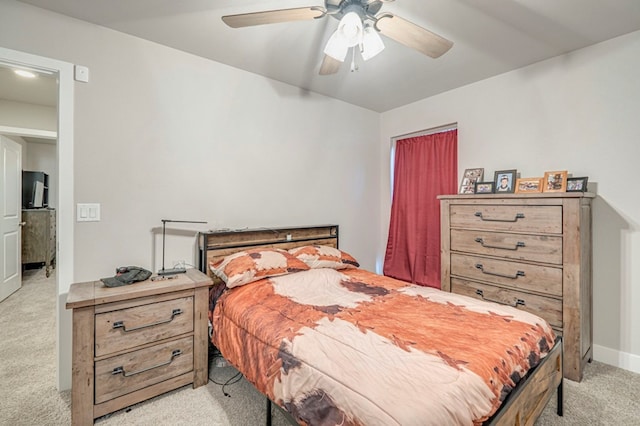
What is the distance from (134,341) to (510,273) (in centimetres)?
282

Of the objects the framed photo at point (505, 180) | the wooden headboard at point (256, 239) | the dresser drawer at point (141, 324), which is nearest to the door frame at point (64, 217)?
the dresser drawer at point (141, 324)

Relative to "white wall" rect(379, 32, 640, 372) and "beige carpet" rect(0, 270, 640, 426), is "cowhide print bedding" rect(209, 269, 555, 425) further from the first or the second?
"white wall" rect(379, 32, 640, 372)

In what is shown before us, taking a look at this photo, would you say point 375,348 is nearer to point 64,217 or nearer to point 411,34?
point 411,34

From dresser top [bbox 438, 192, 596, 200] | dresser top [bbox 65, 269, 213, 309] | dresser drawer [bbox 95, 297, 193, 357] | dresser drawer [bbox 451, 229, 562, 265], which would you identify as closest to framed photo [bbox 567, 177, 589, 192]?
dresser top [bbox 438, 192, 596, 200]

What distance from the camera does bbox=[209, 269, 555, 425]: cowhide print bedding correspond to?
1021 mm

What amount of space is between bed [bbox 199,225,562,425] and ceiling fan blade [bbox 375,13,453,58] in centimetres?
162

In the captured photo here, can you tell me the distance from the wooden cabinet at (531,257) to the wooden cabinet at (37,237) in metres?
6.36

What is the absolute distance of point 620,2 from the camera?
1.90m

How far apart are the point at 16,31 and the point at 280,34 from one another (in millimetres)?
1724

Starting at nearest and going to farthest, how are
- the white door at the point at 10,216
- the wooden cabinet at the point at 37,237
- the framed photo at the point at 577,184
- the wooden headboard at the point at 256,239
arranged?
the framed photo at the point at 577,184 < the wooden headboard at the point at 256,239 < the white door at the point at 10,216 < the wooden cabinet at the point at 37,237

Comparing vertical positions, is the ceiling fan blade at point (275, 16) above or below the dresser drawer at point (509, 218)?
Result: above

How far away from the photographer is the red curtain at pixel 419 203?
11.2 ft

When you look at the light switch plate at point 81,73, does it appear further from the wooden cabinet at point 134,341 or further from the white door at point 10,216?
the white door at point 10,216

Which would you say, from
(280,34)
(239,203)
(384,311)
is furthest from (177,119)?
(384,311)
